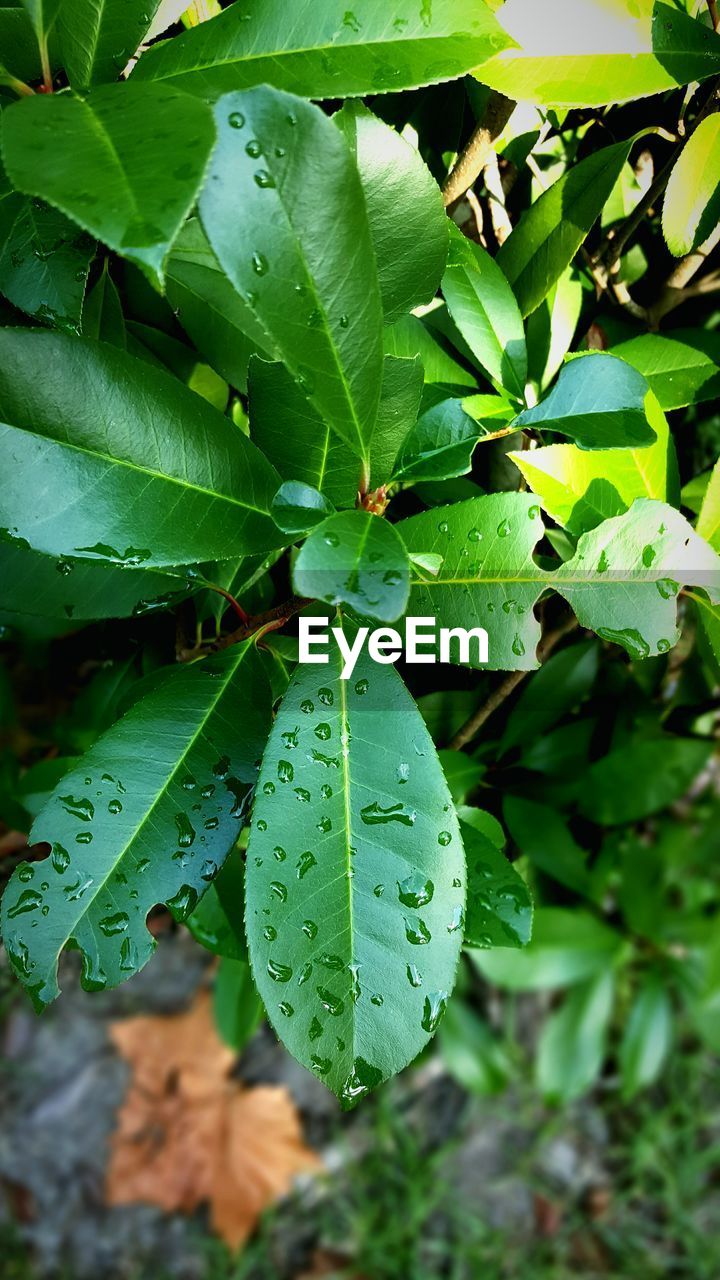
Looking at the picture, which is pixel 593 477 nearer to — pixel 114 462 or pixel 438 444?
pixel 438 444

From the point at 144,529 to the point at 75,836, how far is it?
7.6 inches

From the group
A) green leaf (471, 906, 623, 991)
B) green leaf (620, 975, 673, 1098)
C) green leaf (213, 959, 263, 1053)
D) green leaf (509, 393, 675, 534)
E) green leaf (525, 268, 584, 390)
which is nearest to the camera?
green leaf (509, 393, 675, 534)

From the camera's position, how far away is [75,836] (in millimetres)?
585

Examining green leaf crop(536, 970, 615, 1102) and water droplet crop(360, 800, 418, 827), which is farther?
green leaf crop(536, 970, 615, 1102)

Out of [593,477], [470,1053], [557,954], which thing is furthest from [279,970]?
[470,1053]

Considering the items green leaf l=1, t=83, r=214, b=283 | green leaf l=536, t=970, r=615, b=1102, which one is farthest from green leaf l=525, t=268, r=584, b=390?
green leaf l=536, t=970, r=615, b=1102

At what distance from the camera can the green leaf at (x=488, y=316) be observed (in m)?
0.68

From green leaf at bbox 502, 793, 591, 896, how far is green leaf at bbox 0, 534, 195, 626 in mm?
452

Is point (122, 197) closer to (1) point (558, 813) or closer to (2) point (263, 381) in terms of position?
(2) point (263, 381)

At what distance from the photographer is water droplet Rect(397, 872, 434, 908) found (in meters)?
0.56

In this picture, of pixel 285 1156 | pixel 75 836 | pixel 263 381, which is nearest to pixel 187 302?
pixel 263 381

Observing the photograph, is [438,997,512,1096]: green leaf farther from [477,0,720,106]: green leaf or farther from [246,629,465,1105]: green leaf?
[477,0,720,106]: green leaf

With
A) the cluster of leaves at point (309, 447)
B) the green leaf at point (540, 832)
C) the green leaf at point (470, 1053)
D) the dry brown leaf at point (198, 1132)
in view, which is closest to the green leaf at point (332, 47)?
the cluster of leaves at point (309, 447)

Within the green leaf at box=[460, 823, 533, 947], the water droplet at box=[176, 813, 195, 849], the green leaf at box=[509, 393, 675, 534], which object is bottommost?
the green leaf at box=[460, 823, 533, 947]
